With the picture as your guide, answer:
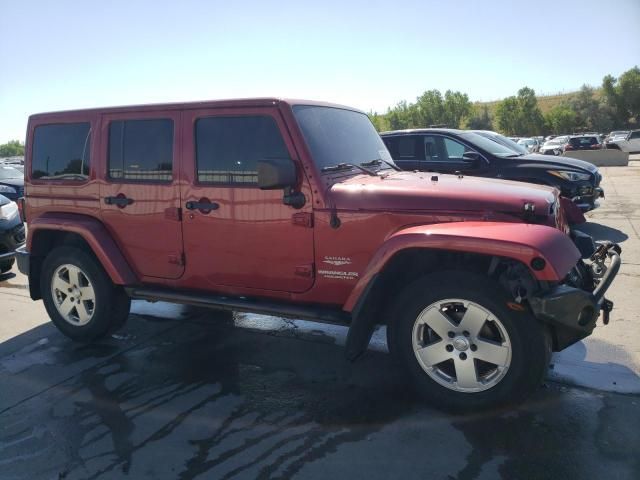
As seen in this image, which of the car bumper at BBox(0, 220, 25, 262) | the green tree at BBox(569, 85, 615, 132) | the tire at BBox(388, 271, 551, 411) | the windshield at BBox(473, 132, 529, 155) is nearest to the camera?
the tire at BBox(388, 271, 551, 411)

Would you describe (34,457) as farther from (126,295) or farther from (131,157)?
(131,157)

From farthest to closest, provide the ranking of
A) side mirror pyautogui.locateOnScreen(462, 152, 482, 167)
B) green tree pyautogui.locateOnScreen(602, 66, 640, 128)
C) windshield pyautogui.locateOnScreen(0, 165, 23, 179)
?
green tree pyautogui.locateOnScreen(602, 66, 640, 128) → windshield pyautogui.locateOnScreen(0, 165, 23, 179) → side mirror pyautogui.locateOnScreen(462, 152, 482, 167)

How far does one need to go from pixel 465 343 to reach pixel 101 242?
9.99 feet

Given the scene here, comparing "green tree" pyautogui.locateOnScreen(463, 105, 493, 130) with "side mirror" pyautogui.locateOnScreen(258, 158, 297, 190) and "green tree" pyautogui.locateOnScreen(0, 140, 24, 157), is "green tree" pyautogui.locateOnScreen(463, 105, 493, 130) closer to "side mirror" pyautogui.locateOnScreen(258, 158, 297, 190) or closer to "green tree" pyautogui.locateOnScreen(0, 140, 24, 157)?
"side mirror" pyautogui.locateOnScreen(258, 158, 297, 190)

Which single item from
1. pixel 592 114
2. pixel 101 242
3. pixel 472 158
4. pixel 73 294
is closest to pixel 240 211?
pixel 101 242

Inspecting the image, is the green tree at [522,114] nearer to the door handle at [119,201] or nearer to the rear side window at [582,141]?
the rear side window at [582,141]

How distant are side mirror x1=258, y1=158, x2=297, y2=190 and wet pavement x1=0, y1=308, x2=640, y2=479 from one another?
146 cm

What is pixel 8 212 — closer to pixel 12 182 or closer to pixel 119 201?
pixel 119 201

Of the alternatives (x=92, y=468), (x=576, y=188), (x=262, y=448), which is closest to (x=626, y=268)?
(x=576, y=188)

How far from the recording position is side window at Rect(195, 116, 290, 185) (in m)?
3.82

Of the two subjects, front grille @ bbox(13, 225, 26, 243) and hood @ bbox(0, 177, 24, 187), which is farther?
hood @ bbox(0, 177, 24, 187)

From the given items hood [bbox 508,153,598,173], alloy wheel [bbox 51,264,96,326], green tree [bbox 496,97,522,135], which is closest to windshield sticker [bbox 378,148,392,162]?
alloy wheel [bbox 51,264,96,326]

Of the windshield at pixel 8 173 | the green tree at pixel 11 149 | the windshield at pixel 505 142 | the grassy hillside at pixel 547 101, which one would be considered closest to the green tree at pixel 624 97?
the grassy hillside at pixel 547 101

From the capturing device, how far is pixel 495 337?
321 cm
